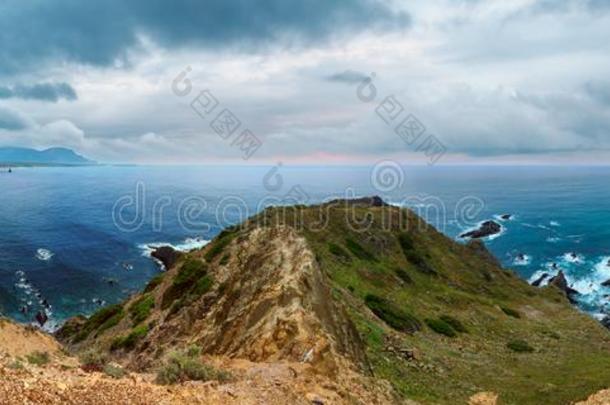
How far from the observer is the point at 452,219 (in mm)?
158750

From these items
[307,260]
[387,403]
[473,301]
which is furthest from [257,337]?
[473,301]

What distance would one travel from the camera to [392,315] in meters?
40.2

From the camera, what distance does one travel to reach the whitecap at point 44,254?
291ft

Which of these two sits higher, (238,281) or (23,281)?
(238,281)

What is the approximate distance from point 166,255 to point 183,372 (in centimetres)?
7942

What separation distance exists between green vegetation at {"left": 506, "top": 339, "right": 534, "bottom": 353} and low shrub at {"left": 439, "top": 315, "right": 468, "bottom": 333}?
3.72 m

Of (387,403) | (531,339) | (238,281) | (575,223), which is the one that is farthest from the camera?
(575,223)

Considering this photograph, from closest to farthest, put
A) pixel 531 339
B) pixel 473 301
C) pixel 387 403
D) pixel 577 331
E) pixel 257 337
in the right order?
pixel 387 403
pixel 257 337
pixel 531 339
pixel 577 331
pixel 473 301

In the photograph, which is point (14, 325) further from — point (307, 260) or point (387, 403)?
point (387, 403)

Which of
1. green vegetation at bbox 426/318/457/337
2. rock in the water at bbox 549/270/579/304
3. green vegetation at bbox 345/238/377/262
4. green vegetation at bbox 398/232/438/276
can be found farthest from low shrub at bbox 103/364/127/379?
rock in the water at bbox 549/270/579/304

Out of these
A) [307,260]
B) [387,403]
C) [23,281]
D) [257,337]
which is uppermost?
[307,260]

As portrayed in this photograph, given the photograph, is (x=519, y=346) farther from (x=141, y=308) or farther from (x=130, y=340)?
(x=141, y=308)

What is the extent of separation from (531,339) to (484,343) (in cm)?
623

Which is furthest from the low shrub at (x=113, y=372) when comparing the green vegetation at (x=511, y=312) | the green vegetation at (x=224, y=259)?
the green vegetation at (x=511, y=312)
